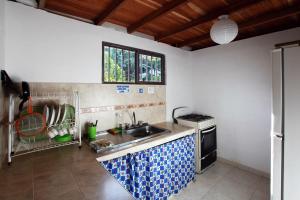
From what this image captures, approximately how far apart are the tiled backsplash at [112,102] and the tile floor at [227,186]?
3.81ft

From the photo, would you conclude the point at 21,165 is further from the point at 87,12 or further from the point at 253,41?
the point at 253,41

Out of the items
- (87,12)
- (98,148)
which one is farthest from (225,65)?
(98,148)

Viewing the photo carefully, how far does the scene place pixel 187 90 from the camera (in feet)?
10.7

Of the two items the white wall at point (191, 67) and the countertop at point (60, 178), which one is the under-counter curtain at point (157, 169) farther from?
the white wall at point (191, 67)

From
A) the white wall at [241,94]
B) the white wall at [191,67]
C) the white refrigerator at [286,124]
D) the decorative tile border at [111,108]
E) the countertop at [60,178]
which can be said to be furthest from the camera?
the white wall at [241,94]

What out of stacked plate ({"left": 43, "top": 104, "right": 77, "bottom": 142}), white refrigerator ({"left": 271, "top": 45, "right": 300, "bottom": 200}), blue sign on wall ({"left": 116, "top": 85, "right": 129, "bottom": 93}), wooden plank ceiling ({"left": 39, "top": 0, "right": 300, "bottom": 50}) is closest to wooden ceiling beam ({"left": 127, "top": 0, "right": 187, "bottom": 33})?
wooden plank ceiling ({"left": 39, "top": 0, "right": 300, "bottom": 50})

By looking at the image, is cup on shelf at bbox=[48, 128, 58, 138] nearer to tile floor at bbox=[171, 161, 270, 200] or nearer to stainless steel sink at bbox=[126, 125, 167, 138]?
stainless steel sink at bbox=[126, 125, 167, 138]

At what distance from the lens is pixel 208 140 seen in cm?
265

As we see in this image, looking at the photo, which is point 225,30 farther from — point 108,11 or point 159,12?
point 108,11

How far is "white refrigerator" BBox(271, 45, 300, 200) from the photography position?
1275mm

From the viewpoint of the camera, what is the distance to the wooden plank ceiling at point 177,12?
1.55 meters

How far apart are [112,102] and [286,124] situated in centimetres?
190

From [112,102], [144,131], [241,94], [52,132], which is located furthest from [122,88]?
[241,94]

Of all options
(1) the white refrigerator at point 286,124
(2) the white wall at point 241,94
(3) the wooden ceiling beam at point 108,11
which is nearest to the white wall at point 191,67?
(2) the white wall at point 241,94
